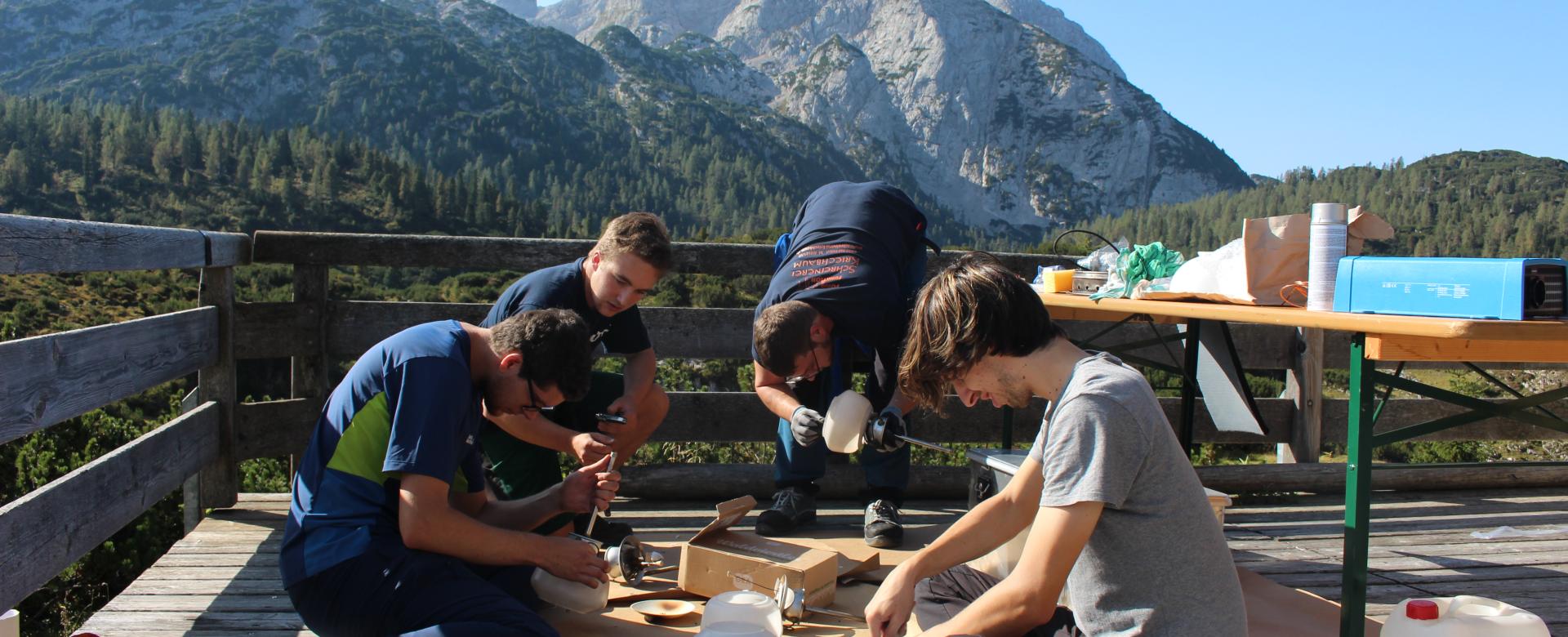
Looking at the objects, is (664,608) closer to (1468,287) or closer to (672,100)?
(1468,287)

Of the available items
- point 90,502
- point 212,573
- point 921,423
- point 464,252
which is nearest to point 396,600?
point 90,502

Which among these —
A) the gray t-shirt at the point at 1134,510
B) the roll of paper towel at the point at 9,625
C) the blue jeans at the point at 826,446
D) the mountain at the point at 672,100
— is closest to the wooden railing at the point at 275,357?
the blue jeans at the point at 826,446

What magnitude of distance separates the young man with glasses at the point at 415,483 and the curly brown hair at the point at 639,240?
39.7 inches

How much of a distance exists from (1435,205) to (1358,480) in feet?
320

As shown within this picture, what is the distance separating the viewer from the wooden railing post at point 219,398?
3.83 meters

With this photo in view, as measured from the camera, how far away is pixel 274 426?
13.2ft

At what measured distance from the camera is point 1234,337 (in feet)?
15.8

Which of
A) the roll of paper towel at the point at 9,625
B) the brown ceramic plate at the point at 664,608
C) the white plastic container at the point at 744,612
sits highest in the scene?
the roll of paper towel at the point at 9,625

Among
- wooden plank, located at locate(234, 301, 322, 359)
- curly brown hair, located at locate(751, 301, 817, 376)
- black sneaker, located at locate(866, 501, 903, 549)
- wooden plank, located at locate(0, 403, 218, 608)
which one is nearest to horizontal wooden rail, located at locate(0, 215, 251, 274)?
wooden plank, located at locate(234, 301, 322, 359)

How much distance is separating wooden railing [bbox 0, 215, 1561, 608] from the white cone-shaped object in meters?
1.33

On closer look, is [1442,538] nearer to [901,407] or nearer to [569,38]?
[901,407]

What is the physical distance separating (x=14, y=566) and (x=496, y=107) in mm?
139828

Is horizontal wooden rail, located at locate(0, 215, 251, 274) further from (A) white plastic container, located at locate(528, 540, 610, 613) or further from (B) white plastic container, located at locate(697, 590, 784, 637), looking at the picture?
(B) white plastic container, located at locate(697, 590, 784, 637)

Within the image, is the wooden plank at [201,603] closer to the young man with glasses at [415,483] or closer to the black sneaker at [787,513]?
the young man with glasses at [415,483]
